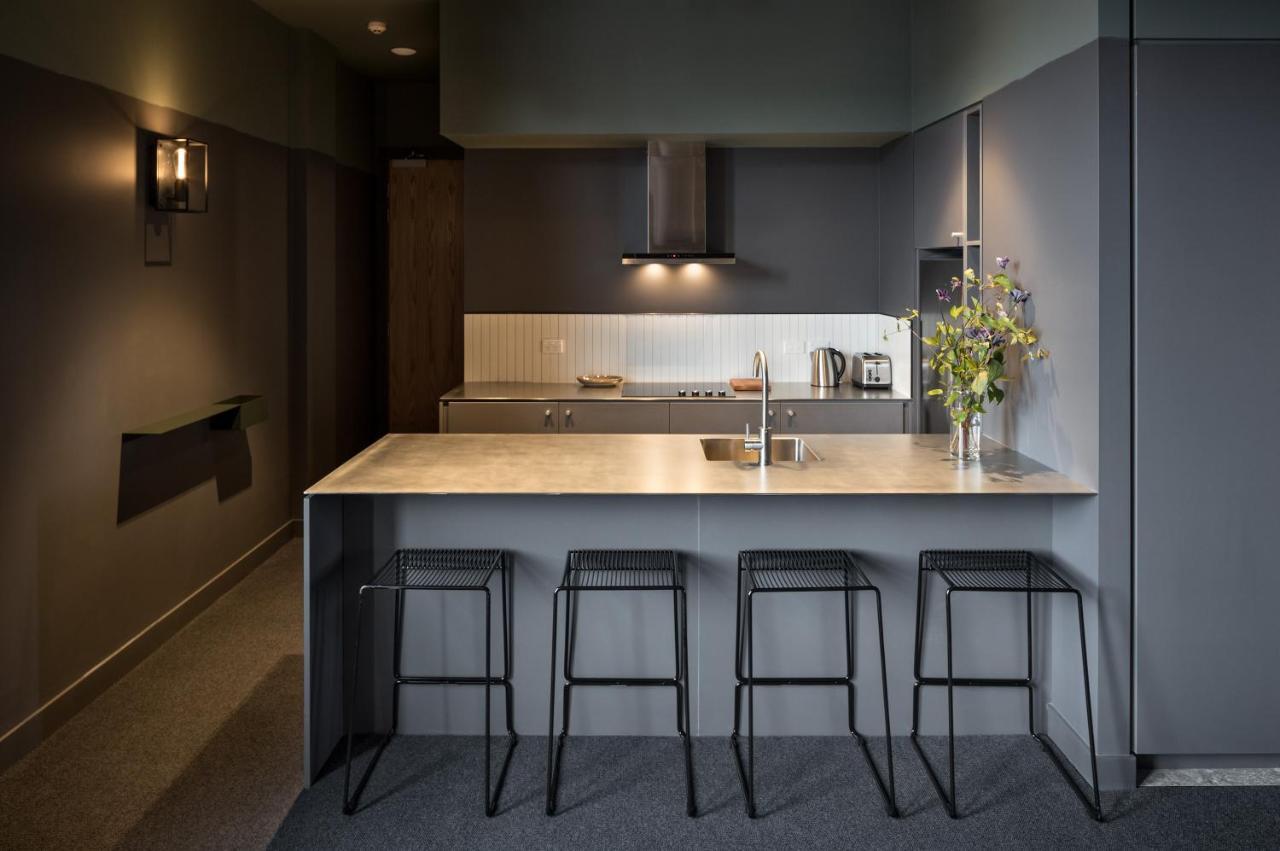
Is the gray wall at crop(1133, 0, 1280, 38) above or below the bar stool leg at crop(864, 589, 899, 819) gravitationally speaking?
above

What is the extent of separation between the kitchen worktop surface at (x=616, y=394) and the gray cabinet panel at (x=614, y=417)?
32mm

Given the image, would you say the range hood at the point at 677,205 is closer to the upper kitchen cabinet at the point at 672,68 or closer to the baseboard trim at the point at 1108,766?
the upper kitchen cabinet at the point at 672,68

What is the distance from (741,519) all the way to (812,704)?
26.0 inches

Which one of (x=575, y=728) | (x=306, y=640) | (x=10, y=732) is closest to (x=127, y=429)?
(x=10, y=732)

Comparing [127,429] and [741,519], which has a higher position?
[127,429]

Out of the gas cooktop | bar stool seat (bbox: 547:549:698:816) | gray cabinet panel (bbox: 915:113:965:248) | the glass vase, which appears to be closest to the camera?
bar stool seat (bbox: 547:549:698:816)

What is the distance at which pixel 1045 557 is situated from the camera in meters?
3.44

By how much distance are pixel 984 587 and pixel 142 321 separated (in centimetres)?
341

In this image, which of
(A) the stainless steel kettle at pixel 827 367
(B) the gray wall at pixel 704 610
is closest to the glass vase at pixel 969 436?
(B) the gray wall at pixel 704 610

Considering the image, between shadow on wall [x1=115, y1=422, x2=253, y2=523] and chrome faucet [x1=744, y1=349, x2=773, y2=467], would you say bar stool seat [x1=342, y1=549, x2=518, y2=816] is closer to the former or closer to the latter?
chrome faucet [x1=744, y1=349, x2=773, y2=467]

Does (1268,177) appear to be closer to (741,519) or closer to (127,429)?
(741,519)

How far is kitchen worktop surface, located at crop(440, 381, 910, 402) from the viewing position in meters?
5.60

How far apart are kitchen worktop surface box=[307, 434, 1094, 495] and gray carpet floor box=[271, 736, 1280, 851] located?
87 cm

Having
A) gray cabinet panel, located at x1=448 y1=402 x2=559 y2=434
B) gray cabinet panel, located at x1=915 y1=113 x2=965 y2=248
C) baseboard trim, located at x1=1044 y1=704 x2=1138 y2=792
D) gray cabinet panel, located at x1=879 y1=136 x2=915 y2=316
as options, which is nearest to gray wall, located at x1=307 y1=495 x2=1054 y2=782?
baseboard trim, located at x1=1044 y1=704 x2=1138 y2=792
